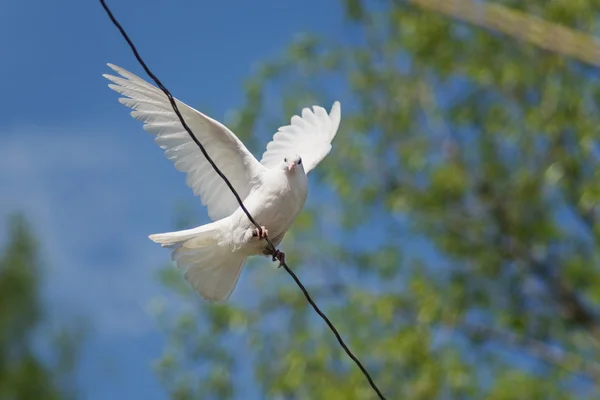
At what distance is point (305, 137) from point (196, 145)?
42.4 inches

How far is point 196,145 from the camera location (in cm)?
574

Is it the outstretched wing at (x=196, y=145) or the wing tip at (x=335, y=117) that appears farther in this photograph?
the wing tip at (x=335, y=117)

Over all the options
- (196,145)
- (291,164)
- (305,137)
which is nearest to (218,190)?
(196,145)

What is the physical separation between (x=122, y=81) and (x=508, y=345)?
8.36 metres

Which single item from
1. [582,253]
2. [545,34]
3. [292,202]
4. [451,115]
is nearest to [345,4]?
[451,115]

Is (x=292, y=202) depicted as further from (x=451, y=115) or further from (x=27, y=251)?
(x=27, y=251)

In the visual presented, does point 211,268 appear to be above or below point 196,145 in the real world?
below

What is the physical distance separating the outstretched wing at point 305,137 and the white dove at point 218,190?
701 mm

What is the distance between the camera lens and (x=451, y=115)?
1259 centimetres

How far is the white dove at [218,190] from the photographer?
17.7 feet

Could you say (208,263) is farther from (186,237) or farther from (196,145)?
(196,145)

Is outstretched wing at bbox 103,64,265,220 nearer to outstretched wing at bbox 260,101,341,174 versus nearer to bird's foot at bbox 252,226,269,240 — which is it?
bird's foot at bbox 252,226,269,240

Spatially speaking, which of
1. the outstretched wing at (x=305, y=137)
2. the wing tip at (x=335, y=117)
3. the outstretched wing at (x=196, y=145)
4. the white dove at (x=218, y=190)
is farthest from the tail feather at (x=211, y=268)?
the wing tip at (x=335, y=117)

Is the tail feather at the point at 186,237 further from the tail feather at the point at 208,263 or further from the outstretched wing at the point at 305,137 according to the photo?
the outstretched wing at the point at 305,137
